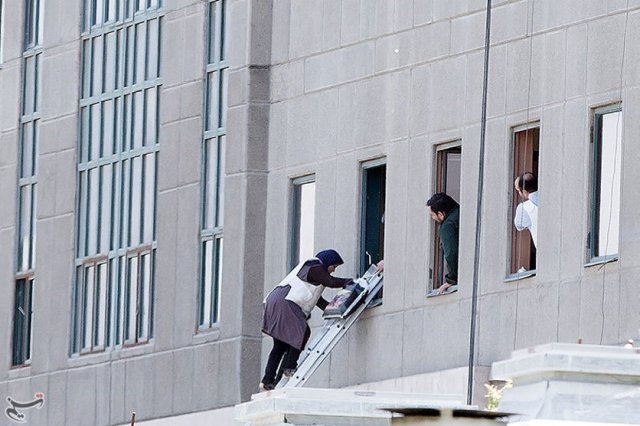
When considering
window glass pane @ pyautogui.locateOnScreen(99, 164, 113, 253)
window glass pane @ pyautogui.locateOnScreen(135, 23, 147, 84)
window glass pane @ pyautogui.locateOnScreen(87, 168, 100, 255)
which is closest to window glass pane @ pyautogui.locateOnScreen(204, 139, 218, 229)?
window glass pane @ pyautogui.locateOnScreen(135, 23, 147, 84)

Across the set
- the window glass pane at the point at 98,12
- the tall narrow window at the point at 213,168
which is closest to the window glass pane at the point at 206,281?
the tall narrow window at the point at 213,168

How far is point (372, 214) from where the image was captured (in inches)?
1438

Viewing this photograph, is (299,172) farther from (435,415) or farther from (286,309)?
(435,415)

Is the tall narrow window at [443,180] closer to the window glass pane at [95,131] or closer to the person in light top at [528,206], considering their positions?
the person in light top at [528,206]

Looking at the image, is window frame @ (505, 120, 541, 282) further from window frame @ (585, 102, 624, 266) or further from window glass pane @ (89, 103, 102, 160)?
window glass pane @ (89, 103, 102, 160)

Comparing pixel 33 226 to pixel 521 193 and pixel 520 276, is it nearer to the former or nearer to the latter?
pixel 521 193

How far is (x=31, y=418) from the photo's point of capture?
149 feet

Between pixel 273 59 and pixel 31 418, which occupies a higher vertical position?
pixel 273 59

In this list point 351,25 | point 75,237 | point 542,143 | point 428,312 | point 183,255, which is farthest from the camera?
point 75,237

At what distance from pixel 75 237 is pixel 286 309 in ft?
31.6

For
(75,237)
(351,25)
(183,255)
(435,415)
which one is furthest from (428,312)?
(435,415)

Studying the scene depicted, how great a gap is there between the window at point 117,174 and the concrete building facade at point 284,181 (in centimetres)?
5

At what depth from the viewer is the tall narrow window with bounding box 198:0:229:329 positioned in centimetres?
4003

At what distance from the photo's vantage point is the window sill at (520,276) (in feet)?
106
